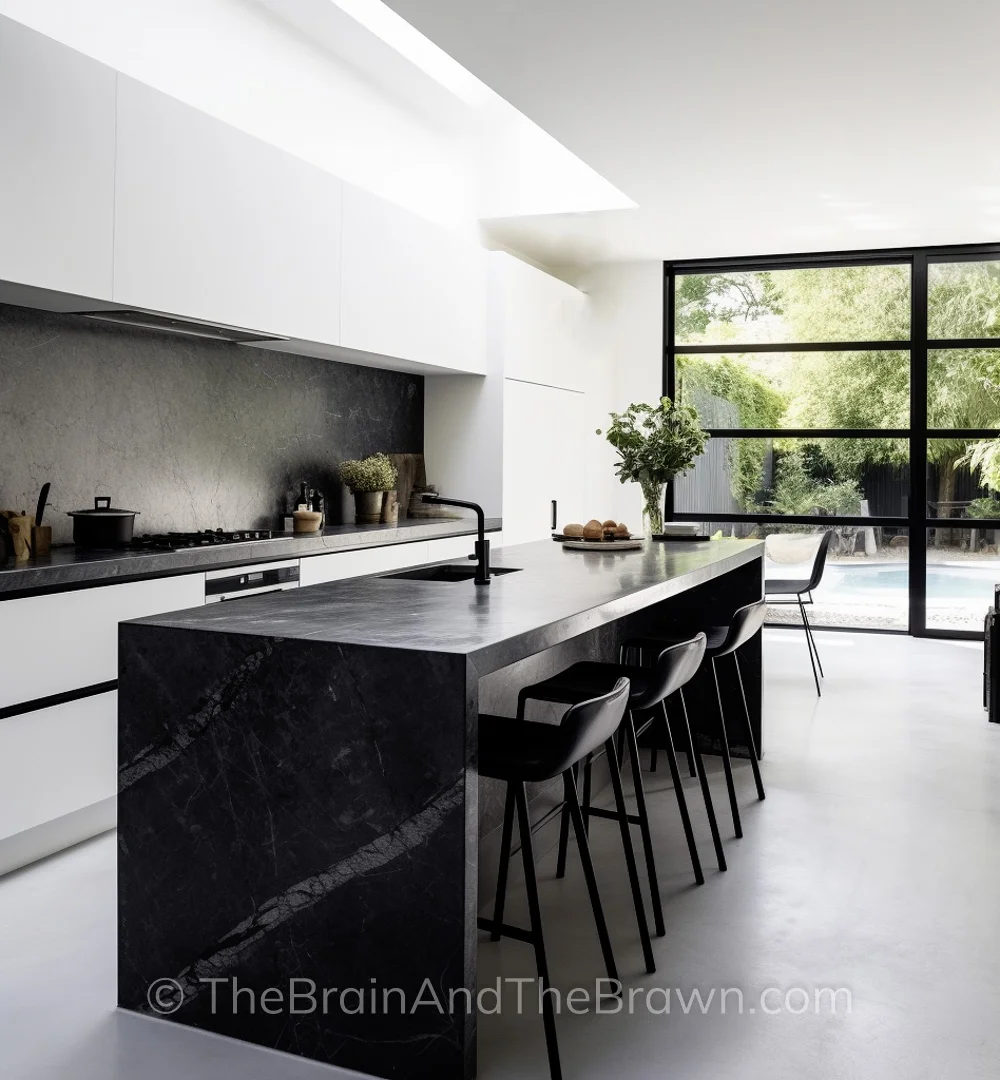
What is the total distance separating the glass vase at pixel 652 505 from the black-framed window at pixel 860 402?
9.42 ft

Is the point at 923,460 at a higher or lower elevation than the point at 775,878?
higher

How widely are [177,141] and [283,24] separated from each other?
1.47 metres

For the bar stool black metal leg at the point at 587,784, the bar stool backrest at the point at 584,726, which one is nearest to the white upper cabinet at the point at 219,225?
the bar stool black metal leg at the point at 587,784

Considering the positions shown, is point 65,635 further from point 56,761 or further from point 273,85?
point 273,85

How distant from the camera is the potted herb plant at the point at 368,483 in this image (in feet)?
18.9

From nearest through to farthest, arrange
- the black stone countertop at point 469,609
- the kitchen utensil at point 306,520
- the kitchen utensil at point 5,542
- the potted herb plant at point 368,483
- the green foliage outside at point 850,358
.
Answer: the black stone countertop at point 469,609 → the kitchen utensil at point 5,542 → the kitchen utensil at point 306,520 → the potted herb plant at point 368,483 → the green foliage outside at point 850,358

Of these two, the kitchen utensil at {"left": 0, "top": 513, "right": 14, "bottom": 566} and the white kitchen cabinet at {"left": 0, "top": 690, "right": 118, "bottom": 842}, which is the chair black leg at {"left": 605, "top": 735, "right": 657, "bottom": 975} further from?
the kitchen utensil at {"left": 0, "top": 513, "right": 14, "bottom": 566}

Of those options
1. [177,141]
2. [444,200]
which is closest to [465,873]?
[177,141]

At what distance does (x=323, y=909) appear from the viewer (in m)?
2.21

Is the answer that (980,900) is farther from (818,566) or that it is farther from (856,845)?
(818,566)

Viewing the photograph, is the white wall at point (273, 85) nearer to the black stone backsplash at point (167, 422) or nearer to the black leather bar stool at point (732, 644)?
the black stone backsplash at point (167, 422)

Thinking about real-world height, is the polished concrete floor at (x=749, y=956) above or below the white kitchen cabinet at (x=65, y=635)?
below

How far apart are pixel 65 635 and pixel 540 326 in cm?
455

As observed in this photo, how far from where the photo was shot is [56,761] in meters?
3.32
